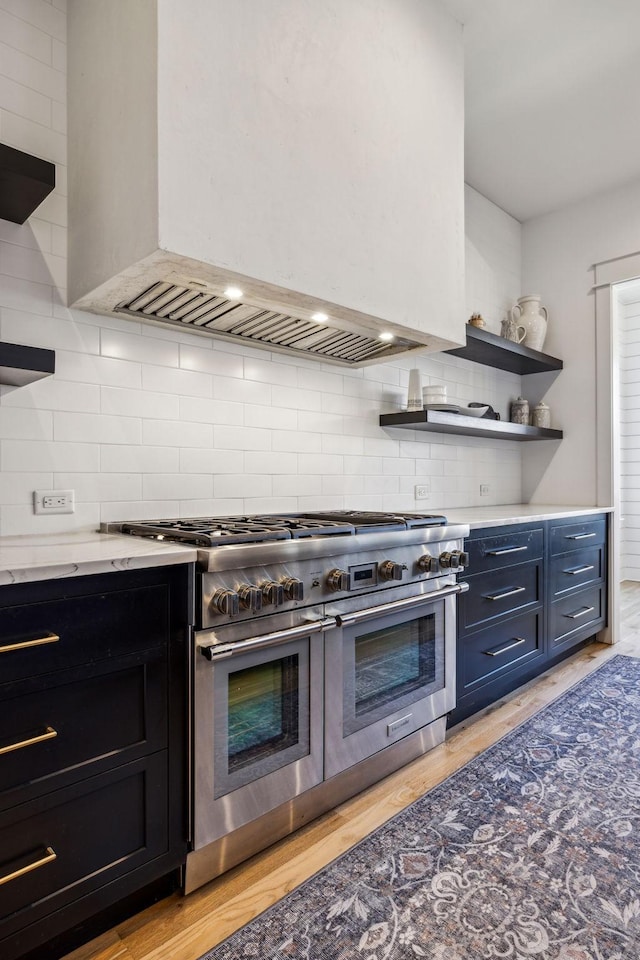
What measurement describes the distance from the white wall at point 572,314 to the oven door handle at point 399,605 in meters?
2.18

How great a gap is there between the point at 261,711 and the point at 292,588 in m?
0.38

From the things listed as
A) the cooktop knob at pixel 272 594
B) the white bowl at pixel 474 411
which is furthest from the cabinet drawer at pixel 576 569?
the cooktop knob at pixel 272 594

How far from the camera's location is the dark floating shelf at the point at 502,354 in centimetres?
325

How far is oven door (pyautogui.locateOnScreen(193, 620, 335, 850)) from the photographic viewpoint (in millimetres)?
1506

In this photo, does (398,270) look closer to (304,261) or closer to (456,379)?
(304,261)

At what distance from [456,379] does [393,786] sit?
2.49 m

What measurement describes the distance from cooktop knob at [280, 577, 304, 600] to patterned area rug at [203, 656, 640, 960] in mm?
782

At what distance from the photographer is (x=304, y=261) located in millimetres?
1855

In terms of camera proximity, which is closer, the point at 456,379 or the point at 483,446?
the point at 456,379

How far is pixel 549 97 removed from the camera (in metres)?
2.96

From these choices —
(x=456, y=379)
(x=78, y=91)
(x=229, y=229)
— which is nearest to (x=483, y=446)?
(x=456, y=379)

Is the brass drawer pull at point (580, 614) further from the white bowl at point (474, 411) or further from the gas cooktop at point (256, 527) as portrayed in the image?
the gas cooktop at point (256, 527)

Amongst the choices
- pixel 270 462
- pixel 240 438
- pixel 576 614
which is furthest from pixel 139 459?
pixel 576 614

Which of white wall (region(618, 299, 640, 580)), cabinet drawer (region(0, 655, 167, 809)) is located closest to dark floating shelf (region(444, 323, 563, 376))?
white wall (region(618, 299, 640, 580))
